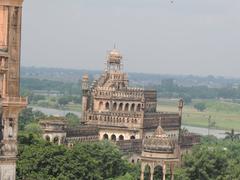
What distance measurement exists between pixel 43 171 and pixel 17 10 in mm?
19785

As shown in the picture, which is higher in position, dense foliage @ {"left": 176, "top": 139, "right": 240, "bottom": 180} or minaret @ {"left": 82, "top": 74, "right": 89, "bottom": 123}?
minaret @ {"left": 82, "top": 74, "right": 89, "bottom": 123}

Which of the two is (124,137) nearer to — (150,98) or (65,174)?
(150,98)

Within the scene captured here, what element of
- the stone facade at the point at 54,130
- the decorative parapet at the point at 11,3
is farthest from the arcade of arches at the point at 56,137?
the decorative parapet at the point at 11,3

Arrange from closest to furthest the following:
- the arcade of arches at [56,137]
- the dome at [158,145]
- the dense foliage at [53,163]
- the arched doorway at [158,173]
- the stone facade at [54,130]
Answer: the dome at [158,145], the dense foliage at [53,163], the arched doorway at [158,173], the arcade of arches at [56,137], the stone facade at [54,130]

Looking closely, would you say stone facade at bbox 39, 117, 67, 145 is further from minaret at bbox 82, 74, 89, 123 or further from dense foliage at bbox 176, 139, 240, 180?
dense foliage at bbox 176, 139, 240, 180

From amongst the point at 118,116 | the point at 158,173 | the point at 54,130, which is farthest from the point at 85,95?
the point at 158,173

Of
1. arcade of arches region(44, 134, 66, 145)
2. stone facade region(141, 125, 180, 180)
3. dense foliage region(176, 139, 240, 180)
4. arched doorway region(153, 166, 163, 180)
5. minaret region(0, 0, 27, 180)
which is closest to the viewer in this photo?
minaret region(0, 0, 27, 180)

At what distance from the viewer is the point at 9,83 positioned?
38.8 metres

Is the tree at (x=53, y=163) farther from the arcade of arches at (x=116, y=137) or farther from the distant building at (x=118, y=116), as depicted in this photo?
the arcade of arches at (x=116, y=137)

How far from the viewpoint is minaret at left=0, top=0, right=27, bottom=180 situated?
125 ft

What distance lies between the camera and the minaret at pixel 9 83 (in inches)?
1500

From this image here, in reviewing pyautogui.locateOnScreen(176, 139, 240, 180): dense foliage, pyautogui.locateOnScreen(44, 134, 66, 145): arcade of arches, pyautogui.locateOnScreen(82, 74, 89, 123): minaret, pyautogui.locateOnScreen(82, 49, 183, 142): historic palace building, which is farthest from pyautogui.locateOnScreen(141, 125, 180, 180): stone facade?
pyautogui.locateOnScreen(82, 74, 89, 123): minaret

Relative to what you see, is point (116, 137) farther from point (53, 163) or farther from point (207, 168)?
point (53, 163)

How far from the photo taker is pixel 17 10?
3928 cm
